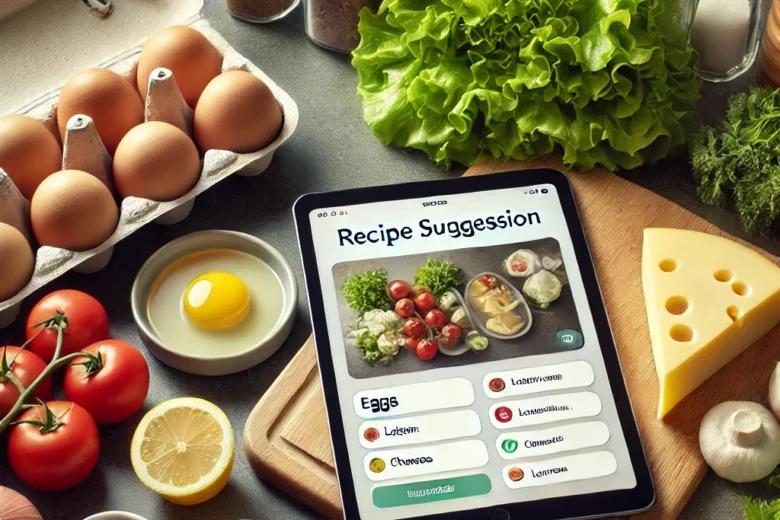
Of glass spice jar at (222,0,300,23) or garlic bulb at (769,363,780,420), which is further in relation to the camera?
glass spice jar at (222,0,300,23)

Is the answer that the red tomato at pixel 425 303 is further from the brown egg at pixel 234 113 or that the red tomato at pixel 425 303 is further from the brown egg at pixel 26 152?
the brown egg at pixel 26 152

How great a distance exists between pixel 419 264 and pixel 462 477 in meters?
0.24

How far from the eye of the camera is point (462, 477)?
85 cm

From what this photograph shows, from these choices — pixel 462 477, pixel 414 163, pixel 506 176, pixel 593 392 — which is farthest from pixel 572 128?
pixel 462 477

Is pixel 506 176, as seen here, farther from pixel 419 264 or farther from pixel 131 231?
pixel 131 231

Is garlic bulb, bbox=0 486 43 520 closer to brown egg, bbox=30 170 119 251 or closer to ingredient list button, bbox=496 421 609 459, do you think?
brown egg, bbox=30 170 119 251

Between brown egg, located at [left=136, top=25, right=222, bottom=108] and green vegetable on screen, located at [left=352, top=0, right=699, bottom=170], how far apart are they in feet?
0.66

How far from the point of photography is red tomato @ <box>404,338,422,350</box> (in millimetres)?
918

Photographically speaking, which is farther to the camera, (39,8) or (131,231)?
(39,8)

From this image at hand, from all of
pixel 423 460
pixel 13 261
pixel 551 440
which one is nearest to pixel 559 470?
pixel 551 440

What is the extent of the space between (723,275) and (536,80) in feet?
0.98

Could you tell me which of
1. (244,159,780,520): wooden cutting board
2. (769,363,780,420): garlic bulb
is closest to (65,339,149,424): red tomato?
(244,159,780,520): wooden cutting board

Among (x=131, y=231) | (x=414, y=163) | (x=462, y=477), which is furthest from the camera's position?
(x=414, y=163)

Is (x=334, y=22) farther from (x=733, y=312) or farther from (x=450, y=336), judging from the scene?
(x=733, y=312)
